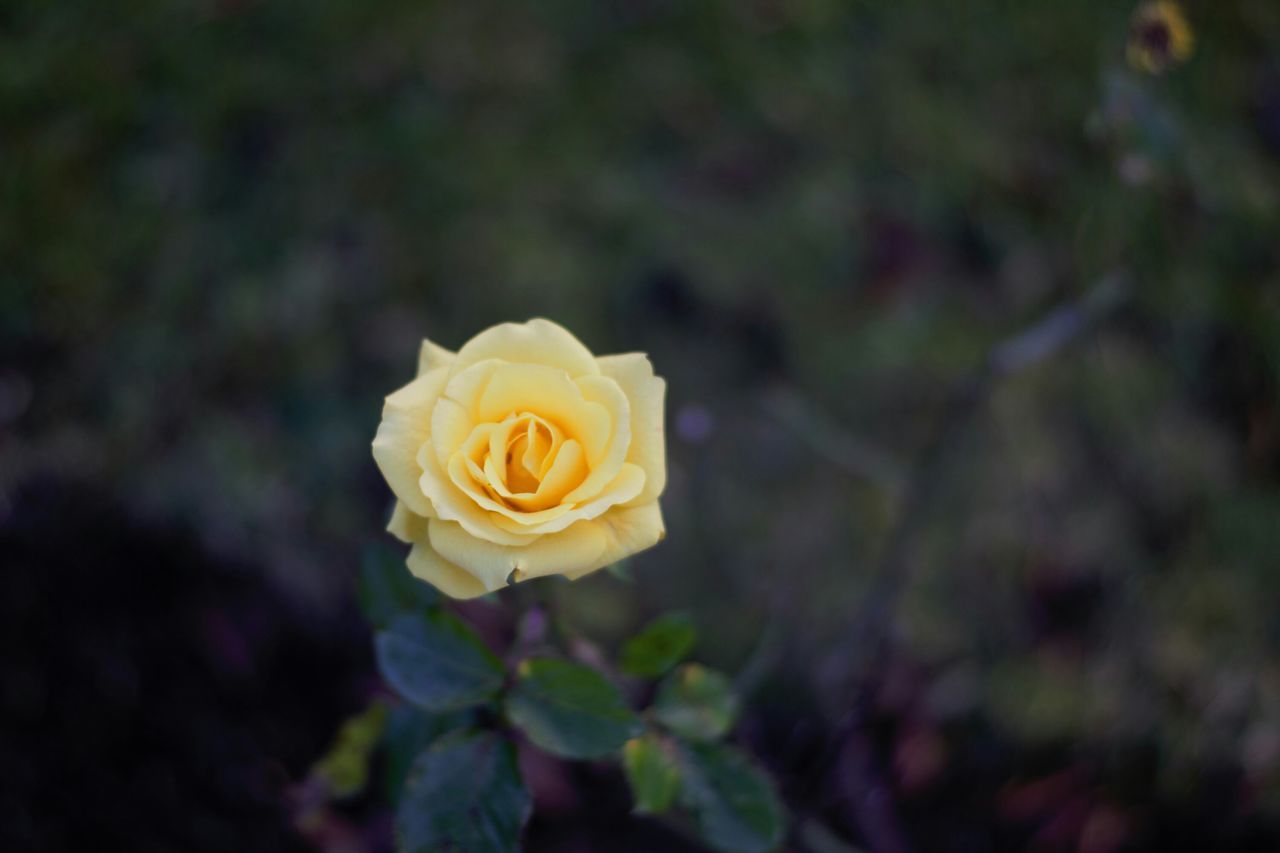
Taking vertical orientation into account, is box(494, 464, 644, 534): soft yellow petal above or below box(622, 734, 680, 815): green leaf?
above

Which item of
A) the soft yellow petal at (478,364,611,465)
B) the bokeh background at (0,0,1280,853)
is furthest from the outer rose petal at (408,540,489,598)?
the bokeh background at (0,0,1280,853)

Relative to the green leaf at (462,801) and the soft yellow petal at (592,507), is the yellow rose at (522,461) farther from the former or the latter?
the green leaf at (462,801)

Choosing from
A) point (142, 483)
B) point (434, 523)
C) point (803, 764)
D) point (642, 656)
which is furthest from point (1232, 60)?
point (142, 483)

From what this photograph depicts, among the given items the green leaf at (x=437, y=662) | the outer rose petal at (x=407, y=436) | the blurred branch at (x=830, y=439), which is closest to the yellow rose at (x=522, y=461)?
the outer rose petal at (x=407, y=436)

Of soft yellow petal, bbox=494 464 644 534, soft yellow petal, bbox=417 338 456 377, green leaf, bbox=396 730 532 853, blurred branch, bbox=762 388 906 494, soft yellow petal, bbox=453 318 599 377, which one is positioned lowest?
green leaf, bbox=396 730 532 853

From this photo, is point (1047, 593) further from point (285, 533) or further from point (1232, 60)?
point (285, 533)

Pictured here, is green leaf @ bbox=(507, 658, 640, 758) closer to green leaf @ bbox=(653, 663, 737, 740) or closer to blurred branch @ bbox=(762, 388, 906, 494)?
green leaf @ bbox=(653, 663, 737, 740)

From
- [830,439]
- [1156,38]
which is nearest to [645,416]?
[1156,38]
